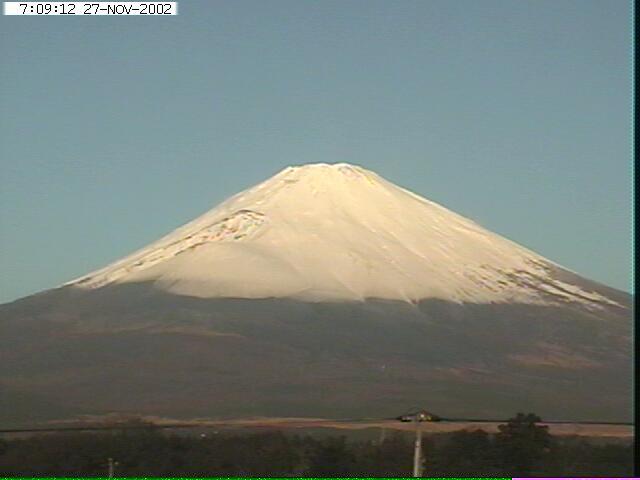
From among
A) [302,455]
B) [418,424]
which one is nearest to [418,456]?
[418,424]

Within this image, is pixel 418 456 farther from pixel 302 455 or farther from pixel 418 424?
pixel 302 455

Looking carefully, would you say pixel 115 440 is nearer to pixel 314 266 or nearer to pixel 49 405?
pixel 49 405

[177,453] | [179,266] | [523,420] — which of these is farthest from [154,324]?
[523,420]

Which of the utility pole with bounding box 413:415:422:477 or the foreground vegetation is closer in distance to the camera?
the foreground vegetation

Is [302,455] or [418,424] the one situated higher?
[418,424]

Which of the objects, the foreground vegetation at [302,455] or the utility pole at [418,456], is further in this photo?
the utility pole at [418,456]

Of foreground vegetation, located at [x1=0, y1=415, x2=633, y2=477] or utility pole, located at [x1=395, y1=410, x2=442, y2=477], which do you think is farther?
utility pole, located at [x1=395, y1=410, x2=442, y2=477]

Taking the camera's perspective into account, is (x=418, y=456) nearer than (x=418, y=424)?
Yes

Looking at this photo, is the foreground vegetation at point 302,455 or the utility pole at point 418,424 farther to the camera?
the utility pole at point 418,424

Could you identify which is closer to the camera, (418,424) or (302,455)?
(302,455)
